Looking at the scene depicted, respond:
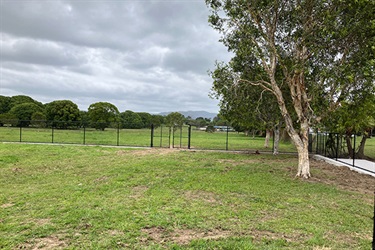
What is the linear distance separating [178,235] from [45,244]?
5.66 feet

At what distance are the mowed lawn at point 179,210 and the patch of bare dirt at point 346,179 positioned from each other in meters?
0.04

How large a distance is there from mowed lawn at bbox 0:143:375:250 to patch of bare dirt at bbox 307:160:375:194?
39 mm

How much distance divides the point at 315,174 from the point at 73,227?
802 cm

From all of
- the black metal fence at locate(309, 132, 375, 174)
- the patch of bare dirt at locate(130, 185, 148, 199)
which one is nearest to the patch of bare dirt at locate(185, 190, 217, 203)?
the patch of bare dirt at locate(130, 185, 148, 199)

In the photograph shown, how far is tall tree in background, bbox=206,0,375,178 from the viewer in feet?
24.4

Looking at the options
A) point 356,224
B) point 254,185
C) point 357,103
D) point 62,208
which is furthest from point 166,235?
point 357,103

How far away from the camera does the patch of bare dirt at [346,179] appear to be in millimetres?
7539

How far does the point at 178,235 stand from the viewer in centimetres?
383

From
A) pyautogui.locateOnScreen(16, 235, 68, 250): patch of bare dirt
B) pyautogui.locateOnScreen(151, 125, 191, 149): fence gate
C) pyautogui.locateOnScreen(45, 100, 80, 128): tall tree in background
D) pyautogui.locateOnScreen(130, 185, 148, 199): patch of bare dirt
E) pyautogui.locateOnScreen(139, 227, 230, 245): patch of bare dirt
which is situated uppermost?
pyautogui.locateOnScreen(45, 100, 80, 128): tall tree in background

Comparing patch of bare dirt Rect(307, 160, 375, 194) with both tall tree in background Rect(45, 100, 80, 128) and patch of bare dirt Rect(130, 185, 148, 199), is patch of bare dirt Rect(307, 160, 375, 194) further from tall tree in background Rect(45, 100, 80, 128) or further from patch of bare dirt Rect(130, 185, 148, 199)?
tall tree in background Rect(45, 100, 80, 128)

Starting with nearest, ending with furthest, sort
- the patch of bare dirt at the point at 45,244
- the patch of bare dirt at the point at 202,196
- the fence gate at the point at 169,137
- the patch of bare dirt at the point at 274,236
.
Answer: the patch of bare dirt at the point at 45,244, the patch of bare dirt at the point at 274,236, the patch of bare dirt at the point at 202,196, the fence gate at the point at 169,137

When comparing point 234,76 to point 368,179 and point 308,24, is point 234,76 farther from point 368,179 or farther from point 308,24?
point 368,179

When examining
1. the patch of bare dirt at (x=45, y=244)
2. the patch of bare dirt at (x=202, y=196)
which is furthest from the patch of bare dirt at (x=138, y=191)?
the patch of bare dirt at (x=45, y=244)

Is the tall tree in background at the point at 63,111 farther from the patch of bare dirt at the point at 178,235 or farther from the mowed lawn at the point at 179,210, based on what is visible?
the patch of bare dirt at the point at 178,235
